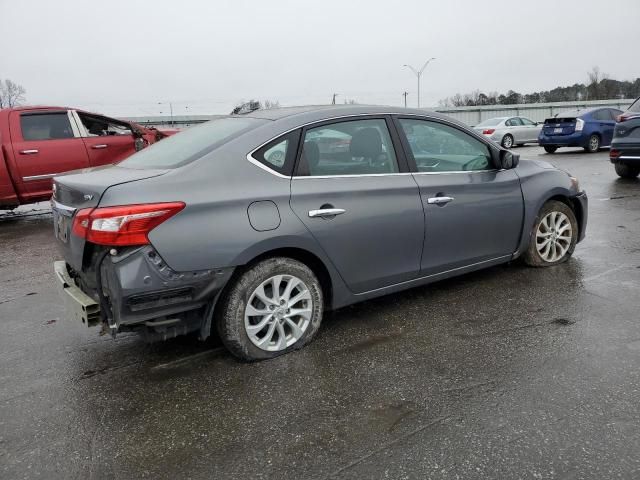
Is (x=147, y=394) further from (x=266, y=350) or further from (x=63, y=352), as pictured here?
(x=63, y=352)

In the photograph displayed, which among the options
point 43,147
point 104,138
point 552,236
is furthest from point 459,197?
point 43,147

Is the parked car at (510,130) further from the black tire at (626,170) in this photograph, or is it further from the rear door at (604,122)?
the black tire at (626,170)

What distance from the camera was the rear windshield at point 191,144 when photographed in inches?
130

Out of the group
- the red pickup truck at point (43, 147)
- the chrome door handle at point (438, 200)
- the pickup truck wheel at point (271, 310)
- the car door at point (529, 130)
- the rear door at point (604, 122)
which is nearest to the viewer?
the pickup truck wheel at point (271, 310)

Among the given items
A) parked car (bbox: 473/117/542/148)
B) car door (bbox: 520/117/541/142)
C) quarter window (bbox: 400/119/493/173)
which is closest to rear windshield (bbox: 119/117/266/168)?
quarter window (bbox: 400/119/493/173)

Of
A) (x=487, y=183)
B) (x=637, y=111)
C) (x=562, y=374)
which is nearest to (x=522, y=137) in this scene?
(x=637, y=111)

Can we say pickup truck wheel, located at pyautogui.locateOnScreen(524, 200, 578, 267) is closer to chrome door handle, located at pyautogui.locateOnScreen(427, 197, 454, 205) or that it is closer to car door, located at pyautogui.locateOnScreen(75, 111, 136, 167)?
chrome door handle, located at pyautogui.locateOnScreen(427, 197, 454, 205)

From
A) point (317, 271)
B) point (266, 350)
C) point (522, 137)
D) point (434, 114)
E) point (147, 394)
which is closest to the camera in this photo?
point (147, 394)

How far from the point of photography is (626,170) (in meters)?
10.8

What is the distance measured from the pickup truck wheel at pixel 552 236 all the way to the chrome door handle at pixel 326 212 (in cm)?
222

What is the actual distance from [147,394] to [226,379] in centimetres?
44

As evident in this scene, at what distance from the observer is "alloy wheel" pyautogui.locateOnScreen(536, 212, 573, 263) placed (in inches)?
189

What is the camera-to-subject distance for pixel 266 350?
128 inches

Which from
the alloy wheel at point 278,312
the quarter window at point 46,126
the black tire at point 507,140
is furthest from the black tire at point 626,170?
the black tire at point 507,140
